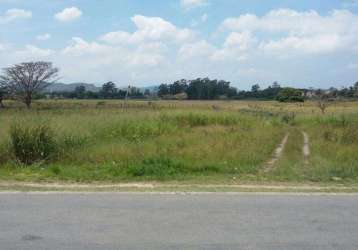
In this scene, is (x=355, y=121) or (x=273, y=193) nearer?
(x=273, y=193)

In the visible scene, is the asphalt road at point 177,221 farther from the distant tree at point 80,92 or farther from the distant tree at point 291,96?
the distant tree at point 291,96

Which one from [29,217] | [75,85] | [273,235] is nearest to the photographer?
[273,235]

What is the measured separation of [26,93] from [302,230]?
5994 centimetres

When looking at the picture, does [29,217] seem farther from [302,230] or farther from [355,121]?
[355,121]

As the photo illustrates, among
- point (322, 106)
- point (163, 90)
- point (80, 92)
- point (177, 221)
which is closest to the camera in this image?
point (177, 221)

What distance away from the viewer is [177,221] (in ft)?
19.7

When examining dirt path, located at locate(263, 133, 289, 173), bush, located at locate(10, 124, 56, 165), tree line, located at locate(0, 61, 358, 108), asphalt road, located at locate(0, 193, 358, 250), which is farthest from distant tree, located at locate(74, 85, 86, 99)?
asphalt road, located at locate(0, 193, 358, 250)

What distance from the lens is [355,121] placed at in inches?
1057

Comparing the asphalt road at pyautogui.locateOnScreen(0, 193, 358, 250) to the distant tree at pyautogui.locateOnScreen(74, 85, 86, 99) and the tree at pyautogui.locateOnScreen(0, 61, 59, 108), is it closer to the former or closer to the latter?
the tree at pyautogui.locateOnScreen(0, 61, 59, 108)

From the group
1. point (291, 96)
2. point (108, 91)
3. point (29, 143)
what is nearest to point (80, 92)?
point (108, 91)

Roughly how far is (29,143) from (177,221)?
6.47 m

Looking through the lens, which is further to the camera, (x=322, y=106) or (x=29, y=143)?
(x=322, y=106)

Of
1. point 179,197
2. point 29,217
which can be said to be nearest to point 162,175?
point 179,197

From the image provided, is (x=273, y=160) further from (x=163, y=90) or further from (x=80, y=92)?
(x=163, y=90)
